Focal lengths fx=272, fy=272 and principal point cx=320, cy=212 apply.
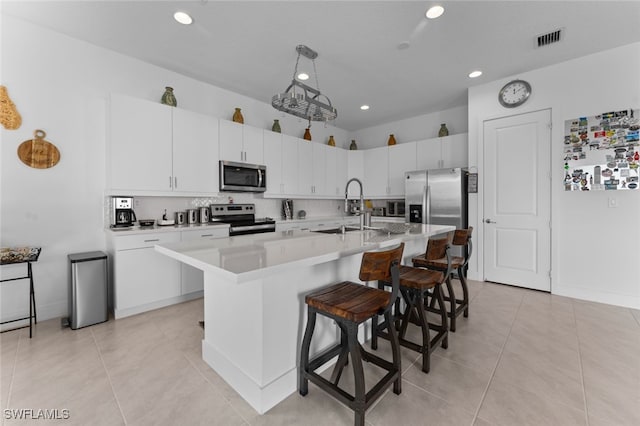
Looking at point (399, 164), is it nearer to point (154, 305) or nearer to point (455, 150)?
point (455, 150)

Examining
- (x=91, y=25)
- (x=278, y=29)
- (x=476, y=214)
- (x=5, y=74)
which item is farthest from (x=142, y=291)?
(x=476, y=214)

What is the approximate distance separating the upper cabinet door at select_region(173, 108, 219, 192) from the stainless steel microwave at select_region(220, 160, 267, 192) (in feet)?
0.34

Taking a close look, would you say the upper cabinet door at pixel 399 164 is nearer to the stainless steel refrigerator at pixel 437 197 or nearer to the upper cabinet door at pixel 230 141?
the stainless steel refrigerator at pixel 437 197

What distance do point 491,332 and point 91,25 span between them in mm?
4646

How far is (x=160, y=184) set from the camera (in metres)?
3.12

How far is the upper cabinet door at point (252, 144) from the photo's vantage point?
154 inches

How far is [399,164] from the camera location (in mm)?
5102

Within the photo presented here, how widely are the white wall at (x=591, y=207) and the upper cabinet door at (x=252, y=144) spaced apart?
11.5 ft

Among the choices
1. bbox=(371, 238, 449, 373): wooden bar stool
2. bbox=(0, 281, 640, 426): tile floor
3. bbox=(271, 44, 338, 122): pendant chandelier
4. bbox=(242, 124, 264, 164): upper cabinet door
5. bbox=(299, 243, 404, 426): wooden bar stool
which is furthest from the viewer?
bbox=(242, 124, 264, 164): upper cabinet door

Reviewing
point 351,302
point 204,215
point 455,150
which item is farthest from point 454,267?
point 204,215

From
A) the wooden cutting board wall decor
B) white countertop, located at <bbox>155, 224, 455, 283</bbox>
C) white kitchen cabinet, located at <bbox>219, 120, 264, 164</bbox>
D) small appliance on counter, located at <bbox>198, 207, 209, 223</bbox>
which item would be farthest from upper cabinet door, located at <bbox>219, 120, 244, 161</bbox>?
white countertop, located at <bbox>155, 224, 455, 283</bbox>

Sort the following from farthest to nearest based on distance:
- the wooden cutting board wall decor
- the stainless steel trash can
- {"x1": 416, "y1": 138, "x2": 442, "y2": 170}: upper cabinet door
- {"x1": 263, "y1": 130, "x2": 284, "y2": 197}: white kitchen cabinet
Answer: {"x1": 416, "y1": 138, "x2": 442, "y2": 170}: upper cabinet door, {"x1": 263, "y1": 130, "x2": 284, "y2": 197}: white kitchen cabinet, the wooden cutting board wall decor, the stainless steel trash can

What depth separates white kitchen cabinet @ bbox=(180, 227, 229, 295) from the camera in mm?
3111

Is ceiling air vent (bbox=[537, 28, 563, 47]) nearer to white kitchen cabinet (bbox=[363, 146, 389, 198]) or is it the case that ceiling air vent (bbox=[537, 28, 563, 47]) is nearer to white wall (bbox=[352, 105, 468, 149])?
white wall (bbox=[352, 105, 468, 149])
